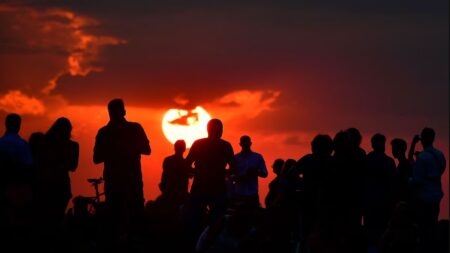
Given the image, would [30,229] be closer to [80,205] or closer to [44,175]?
[44,175]

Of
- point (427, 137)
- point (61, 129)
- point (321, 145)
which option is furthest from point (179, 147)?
point (321, 145)

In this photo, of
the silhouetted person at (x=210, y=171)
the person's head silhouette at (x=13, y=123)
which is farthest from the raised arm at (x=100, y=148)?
the silhouetted person at (x=210, y=171)

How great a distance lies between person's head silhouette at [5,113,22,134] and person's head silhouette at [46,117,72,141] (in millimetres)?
513

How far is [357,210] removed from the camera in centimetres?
1376

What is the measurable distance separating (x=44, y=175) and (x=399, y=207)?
526 centimetres

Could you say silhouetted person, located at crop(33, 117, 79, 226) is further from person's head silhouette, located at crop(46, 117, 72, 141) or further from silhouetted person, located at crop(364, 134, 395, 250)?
silhouetted person, located at crop(364, 134, 395, 250)

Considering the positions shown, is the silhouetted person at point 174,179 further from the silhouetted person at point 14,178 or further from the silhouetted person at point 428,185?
the silhouetted person at point 14,178

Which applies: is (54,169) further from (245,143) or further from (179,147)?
(245,143)

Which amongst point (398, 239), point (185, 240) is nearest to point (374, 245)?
point (398, 239)

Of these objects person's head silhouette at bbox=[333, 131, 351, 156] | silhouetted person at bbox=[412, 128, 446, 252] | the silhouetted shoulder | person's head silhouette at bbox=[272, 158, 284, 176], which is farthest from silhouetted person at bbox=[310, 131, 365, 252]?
person's head silhouette at bbox=[272, 158, 284, 176]

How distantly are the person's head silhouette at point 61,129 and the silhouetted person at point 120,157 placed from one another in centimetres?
56

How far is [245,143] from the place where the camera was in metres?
22.1

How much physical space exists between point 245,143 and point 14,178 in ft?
23.2

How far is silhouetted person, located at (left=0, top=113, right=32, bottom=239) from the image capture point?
1589 cm
